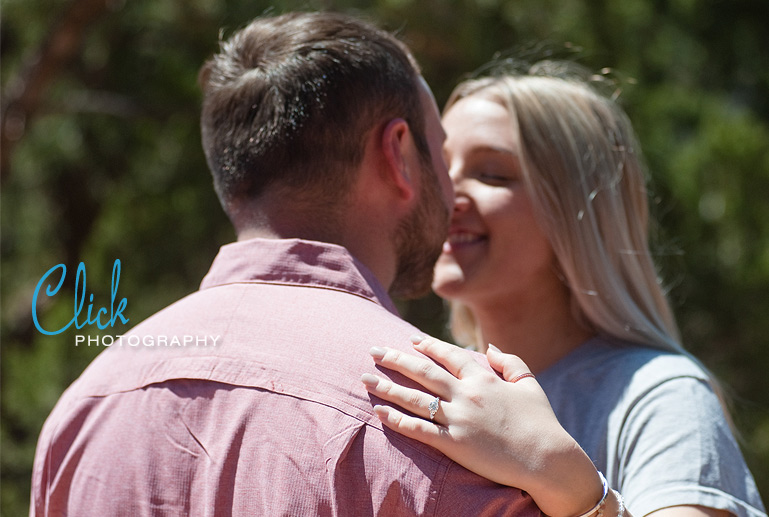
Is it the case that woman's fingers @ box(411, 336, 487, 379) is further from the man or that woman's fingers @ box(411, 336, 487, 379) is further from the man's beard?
the man's beard

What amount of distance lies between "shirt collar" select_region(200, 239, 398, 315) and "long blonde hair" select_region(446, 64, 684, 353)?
0.73 m

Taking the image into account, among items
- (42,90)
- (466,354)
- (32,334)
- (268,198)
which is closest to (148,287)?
(32,334)

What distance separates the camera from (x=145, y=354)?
1151 millimetres

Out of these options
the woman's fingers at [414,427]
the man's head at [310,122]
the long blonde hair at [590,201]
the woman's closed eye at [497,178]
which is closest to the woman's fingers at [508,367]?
the woman's fingers at [414,427]

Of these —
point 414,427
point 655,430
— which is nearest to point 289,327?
point 414,427

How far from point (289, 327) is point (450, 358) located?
0.22 metres

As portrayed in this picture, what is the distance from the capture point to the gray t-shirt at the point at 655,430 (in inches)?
55.7

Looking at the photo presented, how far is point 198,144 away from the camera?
3.91 m

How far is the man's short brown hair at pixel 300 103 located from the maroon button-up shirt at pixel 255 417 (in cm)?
12

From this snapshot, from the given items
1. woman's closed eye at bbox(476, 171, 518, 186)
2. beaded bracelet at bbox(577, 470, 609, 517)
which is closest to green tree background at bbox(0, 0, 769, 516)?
woman's closed eye at bbox(476, 171, 518, 186)

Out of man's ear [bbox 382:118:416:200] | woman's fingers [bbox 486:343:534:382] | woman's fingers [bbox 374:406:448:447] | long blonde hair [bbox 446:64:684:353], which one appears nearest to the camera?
woman's fingers [bbox 374:406:448:447]

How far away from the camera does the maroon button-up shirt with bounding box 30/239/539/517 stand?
37.9 inches

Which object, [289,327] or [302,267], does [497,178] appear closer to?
[302,267]

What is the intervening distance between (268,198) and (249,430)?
39 centimetres
